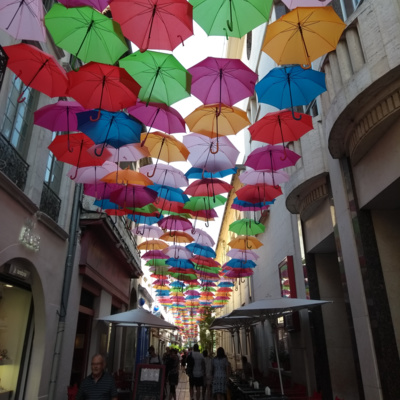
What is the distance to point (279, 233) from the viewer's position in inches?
516

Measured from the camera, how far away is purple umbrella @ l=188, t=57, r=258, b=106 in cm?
562

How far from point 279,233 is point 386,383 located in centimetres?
757

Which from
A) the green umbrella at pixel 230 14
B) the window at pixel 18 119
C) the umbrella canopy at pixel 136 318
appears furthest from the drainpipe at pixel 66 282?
the green umbrella at pixel 230 14

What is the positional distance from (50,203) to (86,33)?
214 inches

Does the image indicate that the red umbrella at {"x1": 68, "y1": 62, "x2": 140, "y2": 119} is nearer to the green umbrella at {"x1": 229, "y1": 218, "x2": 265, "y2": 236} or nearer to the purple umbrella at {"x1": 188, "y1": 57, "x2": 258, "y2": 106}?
the purple umbrella at {"x1": 188, "y1": 57, "x2": 258, "y2": 106}

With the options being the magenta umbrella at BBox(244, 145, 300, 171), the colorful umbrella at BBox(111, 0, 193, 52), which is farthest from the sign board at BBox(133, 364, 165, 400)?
the colorful umbrella at BBox(111, 0, 193, 52)

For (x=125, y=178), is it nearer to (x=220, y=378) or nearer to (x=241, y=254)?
(x=220, y=378)

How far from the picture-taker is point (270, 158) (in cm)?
780

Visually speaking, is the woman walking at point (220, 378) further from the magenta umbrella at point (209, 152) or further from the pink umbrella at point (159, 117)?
the pink umbrella at point (159, 117)

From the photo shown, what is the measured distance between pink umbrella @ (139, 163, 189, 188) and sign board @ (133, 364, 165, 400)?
4.47 meters

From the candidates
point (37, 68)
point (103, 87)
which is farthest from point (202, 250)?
point (37, 68)

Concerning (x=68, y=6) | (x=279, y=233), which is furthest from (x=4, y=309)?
(x=279, y=233)

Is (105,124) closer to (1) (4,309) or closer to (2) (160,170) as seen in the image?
(2) (160,170)

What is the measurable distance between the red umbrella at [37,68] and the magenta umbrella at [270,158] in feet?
12.9
